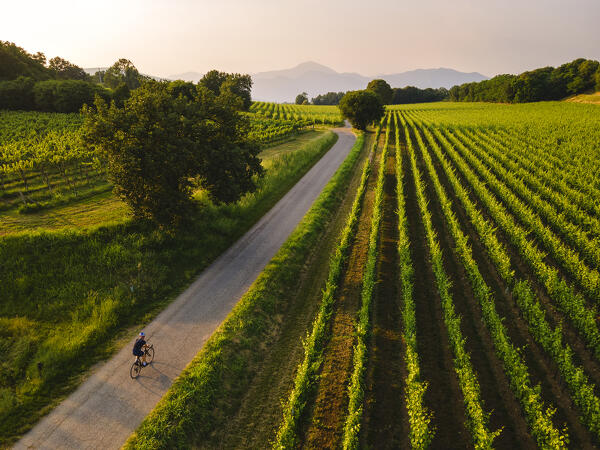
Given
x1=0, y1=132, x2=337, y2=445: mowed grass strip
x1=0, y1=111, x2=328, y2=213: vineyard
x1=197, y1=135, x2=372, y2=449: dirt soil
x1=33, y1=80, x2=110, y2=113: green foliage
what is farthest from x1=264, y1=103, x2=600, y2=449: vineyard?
x1=33, y1=80, x2=110, y2=113: green foliage

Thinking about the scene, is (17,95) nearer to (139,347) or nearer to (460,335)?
(139,347)

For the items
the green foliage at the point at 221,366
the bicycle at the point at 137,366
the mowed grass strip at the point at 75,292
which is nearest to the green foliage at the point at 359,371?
the green foliage at the point at 221,366

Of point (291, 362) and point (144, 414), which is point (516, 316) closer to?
point (291, 362)

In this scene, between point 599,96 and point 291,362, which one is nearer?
point 291,362

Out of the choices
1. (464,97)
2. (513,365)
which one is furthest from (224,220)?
(464,97)

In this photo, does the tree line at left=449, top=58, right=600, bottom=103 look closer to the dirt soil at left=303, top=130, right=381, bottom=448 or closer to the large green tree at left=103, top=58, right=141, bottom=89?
the dirt soil at left=303, top=130, right=381, bottom=448

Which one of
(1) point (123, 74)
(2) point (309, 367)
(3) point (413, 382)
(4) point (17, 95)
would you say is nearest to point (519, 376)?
(3) point (413, 382)
